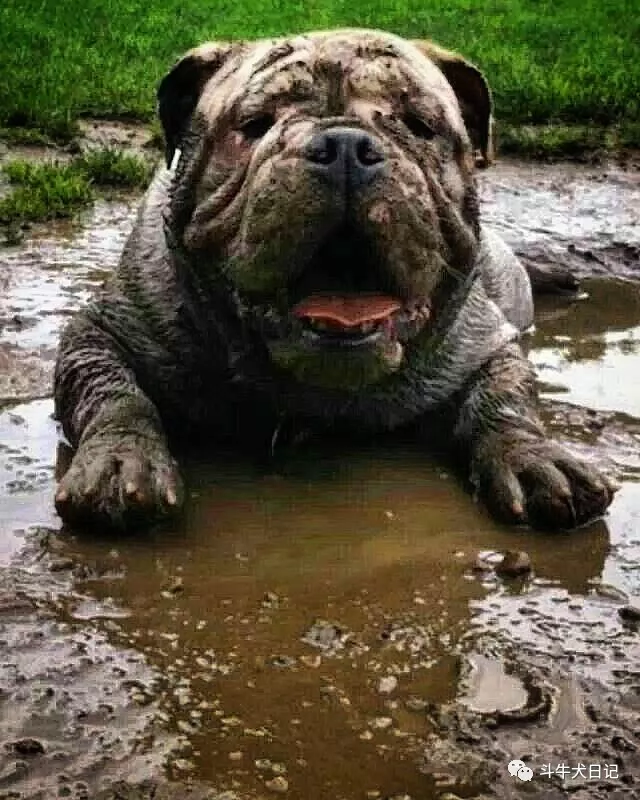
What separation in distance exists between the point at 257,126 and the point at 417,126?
0.42 metres

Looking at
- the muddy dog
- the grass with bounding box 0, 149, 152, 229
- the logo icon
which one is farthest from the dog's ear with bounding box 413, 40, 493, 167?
the grass with bounding box 0, 149, 152, 229

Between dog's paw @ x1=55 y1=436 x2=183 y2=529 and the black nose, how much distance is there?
2.79ft

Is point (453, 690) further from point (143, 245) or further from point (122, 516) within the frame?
point (143, 245)

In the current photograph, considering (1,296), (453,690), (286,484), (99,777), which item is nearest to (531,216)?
(1,296)

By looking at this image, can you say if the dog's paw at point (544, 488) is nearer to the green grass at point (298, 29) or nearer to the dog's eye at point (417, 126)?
the dog's eye at point (417, 126)

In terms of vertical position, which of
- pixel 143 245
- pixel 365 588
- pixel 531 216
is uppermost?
pixel 143 245

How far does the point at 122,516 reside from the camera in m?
3.50

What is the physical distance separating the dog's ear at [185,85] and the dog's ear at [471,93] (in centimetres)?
56

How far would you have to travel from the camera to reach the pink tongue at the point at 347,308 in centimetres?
360

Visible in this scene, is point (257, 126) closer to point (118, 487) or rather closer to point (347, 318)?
point (347, 318)

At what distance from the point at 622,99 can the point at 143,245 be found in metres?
5.85

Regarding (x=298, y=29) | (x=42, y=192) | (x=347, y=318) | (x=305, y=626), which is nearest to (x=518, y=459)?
(x=347, y=318)

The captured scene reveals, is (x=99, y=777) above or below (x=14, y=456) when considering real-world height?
above

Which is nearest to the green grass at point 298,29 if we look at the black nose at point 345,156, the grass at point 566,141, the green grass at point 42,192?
the grass at point 566,141
